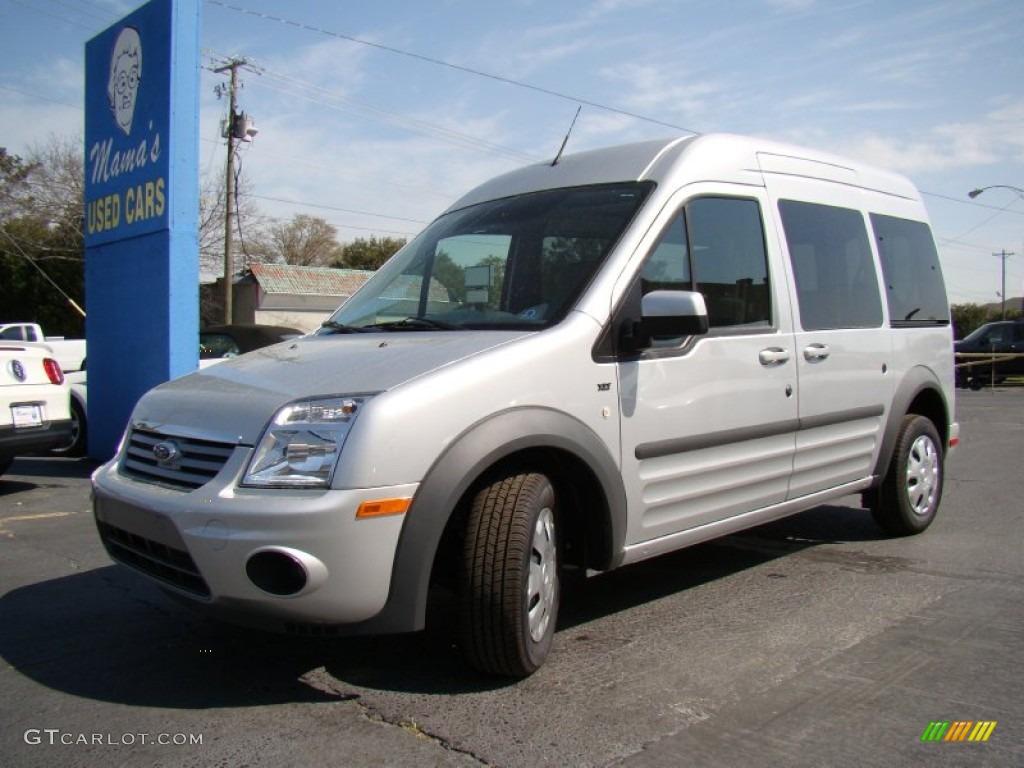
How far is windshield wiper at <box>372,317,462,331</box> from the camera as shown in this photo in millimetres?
3727

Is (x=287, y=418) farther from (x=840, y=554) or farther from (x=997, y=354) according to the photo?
(x=997, y=354)

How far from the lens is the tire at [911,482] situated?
209 inches

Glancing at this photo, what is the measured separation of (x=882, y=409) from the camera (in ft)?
16.8

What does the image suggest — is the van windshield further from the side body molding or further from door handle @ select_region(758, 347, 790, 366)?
door handle @ select_region(758, 347, 790, 366)

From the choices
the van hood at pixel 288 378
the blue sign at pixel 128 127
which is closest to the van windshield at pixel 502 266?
the van hood at pixel 288 378

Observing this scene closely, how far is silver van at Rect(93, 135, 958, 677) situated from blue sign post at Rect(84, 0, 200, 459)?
4.52 meters

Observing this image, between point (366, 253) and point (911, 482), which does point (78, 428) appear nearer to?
point (911, 482)

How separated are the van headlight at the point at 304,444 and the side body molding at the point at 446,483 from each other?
12.4 inches

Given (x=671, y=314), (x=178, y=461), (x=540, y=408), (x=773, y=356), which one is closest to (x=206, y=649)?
(x=178, y=461)

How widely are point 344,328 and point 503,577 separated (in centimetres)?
167

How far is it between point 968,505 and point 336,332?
505cm

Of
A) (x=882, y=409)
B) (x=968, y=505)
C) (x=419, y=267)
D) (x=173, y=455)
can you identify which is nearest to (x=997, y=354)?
(x=968, y=505)

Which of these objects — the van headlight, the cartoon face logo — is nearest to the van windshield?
the van headlight

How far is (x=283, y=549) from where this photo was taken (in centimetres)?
277
